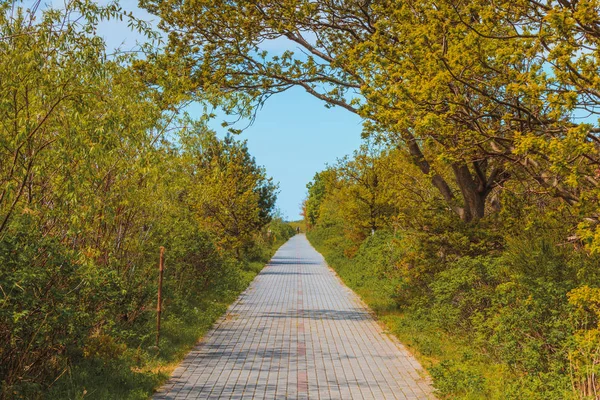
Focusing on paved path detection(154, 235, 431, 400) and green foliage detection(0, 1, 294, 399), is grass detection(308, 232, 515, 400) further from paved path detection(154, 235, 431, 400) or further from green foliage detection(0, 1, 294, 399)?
green foliage detection(0, 1, 294, 399)

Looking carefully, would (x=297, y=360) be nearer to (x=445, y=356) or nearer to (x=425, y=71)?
(x=445, y=356)

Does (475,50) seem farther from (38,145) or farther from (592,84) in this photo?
(38,145)

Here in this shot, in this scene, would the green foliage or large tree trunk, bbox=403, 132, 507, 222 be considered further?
large tree trunk, bbox=403, 132, 507, 222

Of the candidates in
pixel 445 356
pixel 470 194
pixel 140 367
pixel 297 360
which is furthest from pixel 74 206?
pixel 470 194

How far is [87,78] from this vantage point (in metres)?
6.55

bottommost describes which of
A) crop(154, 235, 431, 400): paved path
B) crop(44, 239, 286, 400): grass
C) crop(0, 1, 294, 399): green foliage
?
crop(154, 235, 431, 400): paved path

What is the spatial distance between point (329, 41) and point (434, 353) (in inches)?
342

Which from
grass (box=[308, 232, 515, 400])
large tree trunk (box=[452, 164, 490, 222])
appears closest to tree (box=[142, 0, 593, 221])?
large tree trunk (box=[452, 164, 490, 222])

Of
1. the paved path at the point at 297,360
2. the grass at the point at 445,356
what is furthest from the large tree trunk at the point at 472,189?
the paved path at the point at 297,360

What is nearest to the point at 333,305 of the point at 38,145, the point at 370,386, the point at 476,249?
the point at 476,249

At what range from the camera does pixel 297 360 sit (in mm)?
10141

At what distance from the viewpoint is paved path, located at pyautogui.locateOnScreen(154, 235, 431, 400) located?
26.7 ft

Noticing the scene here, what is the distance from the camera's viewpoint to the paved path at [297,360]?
8.12m

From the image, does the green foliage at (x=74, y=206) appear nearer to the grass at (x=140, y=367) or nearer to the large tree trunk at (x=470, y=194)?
the grass at (x=140, y=367)
